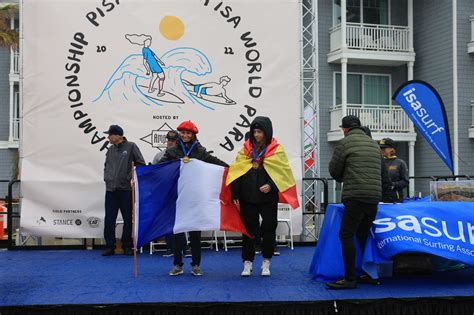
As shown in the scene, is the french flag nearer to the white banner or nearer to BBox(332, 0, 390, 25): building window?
the white banner

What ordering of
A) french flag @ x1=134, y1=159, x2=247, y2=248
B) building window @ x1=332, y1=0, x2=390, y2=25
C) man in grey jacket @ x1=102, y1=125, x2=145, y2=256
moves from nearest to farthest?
french flag @ x1=134, y1=159, x2=247, y2=248 < man in grey jacket @ x1=102, y1=125, x2=145, y2=256 < building window @ x1=332, y1=0, x2=390, y2=25

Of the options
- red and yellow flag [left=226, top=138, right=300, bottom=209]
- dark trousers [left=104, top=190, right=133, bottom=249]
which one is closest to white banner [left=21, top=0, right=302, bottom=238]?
dark trousers [left=104, top=190, right=133, bottom=249]

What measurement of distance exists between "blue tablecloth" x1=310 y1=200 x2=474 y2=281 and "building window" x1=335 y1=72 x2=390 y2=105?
13.9 metres

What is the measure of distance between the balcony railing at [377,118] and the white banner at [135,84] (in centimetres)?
1044

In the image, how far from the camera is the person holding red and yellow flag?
6383mm

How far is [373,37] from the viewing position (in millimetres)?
19859

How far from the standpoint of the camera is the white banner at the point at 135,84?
29.0 ft

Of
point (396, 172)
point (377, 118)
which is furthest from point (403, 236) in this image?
point (377, 118)

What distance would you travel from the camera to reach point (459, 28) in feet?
61.9

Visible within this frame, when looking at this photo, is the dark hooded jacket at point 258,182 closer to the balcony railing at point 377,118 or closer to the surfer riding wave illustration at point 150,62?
the surfer riding wave illustration at point 150,62

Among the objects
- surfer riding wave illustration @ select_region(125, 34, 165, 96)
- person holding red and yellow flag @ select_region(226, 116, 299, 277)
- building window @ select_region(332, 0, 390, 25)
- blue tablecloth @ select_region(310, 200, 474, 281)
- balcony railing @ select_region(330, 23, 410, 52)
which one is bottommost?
blue tablecloth @ select_region(310, 200, 474, 281)

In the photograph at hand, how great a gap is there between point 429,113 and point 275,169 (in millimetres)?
3820

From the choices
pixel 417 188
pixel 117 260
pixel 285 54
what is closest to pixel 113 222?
pixel 117 260

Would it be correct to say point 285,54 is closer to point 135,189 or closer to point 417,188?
point 135,189
